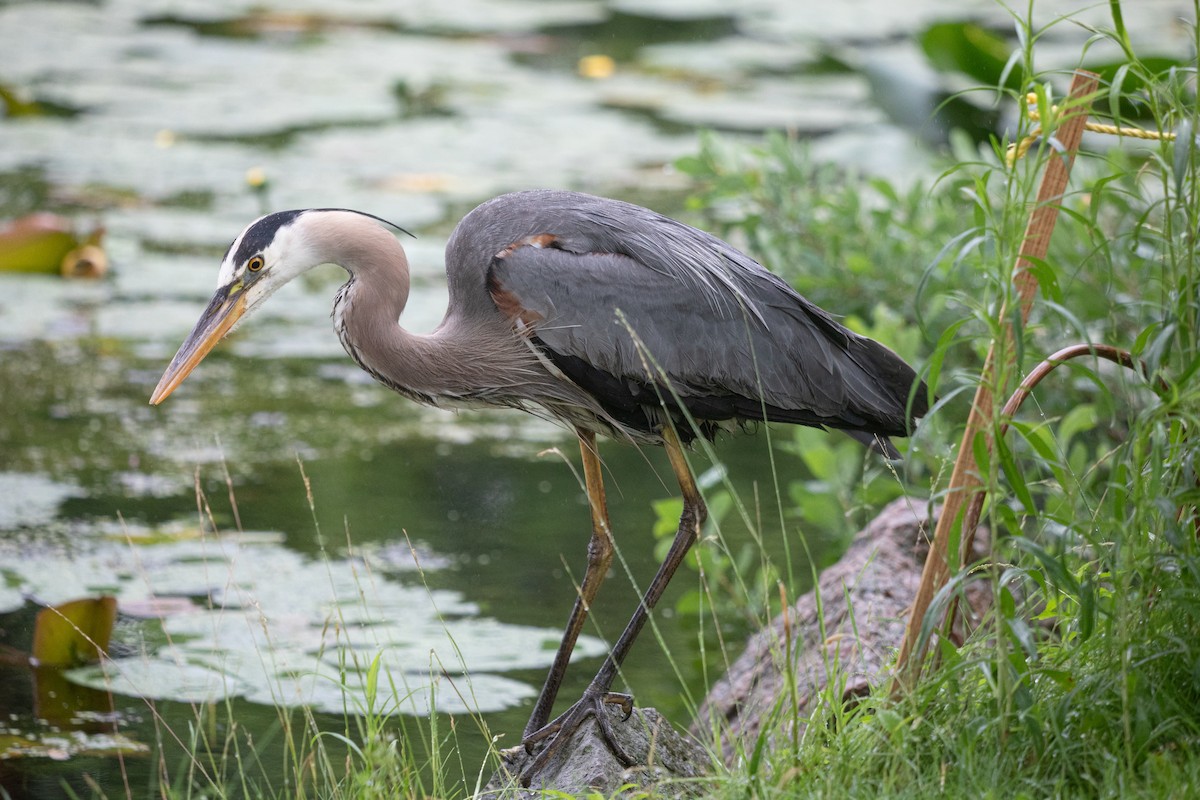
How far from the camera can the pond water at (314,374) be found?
13.7ft

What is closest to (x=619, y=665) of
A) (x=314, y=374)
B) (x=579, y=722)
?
(x=579, y=722)

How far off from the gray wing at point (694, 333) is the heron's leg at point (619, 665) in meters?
0.18

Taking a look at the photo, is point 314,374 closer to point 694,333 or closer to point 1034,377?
point 694,333

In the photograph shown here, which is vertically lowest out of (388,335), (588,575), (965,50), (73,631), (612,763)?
(73,631)

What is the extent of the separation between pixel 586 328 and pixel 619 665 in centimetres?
80

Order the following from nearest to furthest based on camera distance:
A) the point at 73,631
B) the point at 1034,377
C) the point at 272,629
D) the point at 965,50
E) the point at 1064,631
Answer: the point at 1034,377 → the point at 1064,631 → the point at 73,631 → the point at 272,629 → the point at 965,50

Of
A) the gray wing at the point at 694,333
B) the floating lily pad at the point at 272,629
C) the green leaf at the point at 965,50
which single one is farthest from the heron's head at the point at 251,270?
the green leaf at the point at 965,50

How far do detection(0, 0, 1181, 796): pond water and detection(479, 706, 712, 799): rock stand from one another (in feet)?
0.48

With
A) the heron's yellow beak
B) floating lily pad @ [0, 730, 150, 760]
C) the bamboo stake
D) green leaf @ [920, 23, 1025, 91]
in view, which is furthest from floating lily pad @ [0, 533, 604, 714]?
green leaf @ [920, 23, 1025, 91]

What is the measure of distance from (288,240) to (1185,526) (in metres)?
2.07

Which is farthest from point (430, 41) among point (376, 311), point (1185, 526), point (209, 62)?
point (1185, 526)

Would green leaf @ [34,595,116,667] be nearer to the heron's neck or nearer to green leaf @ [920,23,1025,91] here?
the heron's neck

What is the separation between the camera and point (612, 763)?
3.12 metres

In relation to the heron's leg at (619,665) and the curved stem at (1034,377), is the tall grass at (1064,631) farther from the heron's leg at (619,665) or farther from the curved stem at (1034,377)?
the heron's leg at (619,665)
